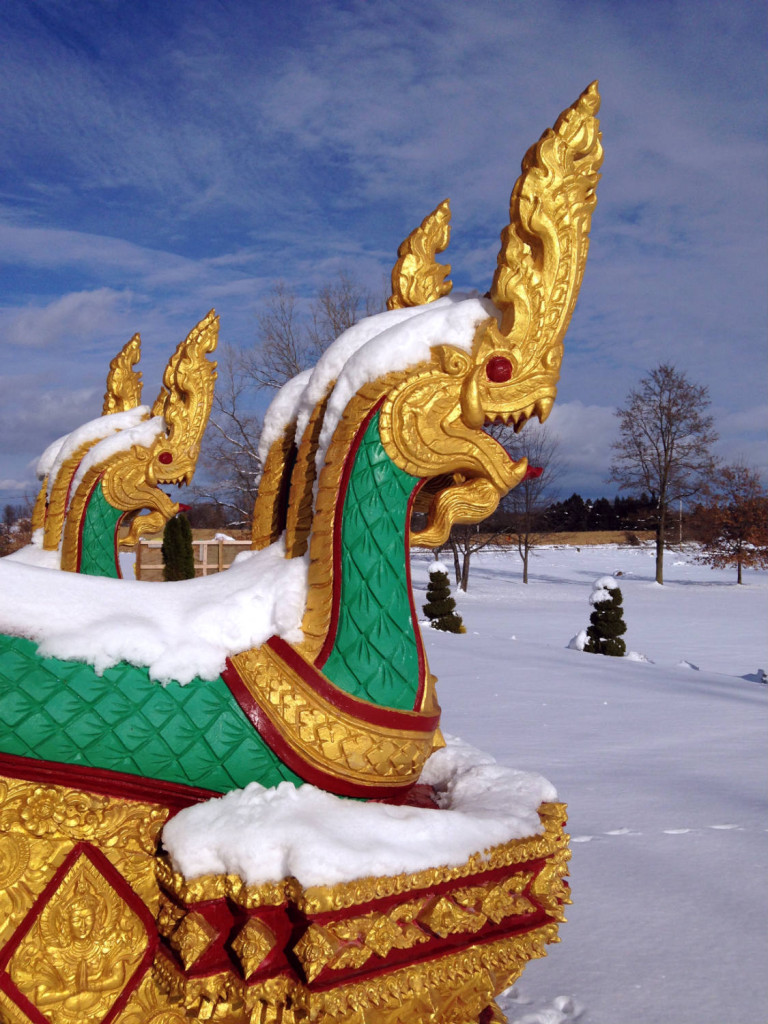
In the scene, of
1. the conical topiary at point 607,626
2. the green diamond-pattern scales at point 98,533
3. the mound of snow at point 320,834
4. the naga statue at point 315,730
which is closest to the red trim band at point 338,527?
the naga statue at point 315,730

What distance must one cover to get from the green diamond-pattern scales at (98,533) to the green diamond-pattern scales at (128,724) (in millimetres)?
2324

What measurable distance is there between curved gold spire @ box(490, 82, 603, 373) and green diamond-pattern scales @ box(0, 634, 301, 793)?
3.02 ft

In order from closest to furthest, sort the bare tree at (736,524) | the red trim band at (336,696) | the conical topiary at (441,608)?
the red trim band at (336,696)
the conical topiary at (441,608)
the bare tree at (736,524)

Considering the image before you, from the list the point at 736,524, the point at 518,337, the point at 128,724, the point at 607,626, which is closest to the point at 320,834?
the point at 128,724

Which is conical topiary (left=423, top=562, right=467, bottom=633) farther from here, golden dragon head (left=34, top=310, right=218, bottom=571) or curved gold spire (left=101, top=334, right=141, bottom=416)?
golden dragon head (left=34, top=310, right=218, bottom=571)

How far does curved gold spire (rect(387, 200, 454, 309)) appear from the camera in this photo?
202cm

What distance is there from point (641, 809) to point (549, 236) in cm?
279

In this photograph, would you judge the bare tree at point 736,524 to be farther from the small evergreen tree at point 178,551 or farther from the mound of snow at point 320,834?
the mound of snow at point 320,834

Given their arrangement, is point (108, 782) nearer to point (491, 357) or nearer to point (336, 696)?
point (336, 696)

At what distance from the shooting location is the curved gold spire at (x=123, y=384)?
4.98 metres

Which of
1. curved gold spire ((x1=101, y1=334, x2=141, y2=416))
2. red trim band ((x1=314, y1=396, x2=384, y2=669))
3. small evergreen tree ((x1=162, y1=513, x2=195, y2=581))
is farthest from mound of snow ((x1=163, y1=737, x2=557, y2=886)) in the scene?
small evergreen tree ((x1=162, y1=513, x2=195, y2=581))

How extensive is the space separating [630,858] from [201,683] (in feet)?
7.11

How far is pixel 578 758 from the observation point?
4.23 metres

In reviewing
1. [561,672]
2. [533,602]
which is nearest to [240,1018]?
[561,672]
